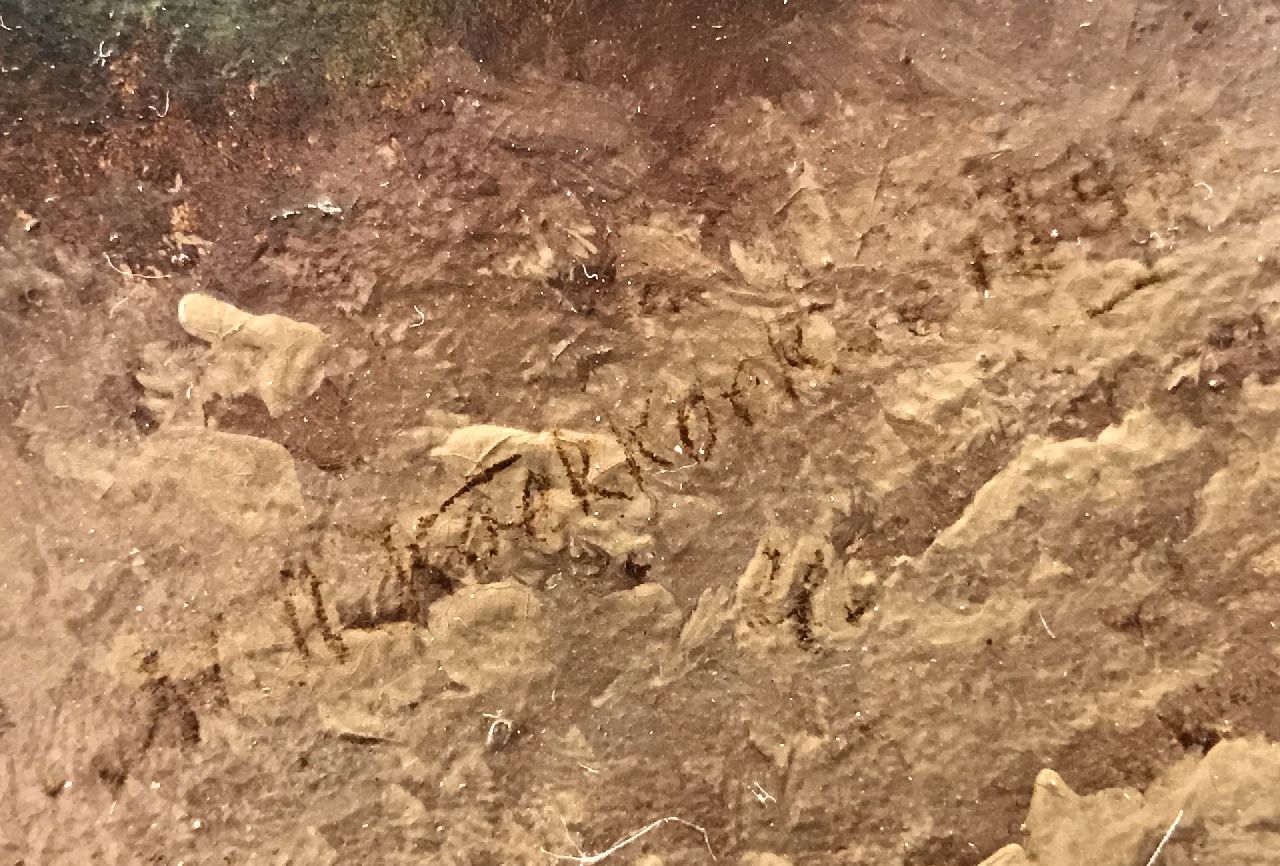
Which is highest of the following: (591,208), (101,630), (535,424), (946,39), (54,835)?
(946,39)

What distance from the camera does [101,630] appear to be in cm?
112

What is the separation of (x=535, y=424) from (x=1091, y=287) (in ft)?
2.41

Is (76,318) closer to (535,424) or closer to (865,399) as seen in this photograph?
(535,424)

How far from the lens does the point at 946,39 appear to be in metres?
1.17

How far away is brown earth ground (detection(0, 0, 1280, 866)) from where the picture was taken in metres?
1.11

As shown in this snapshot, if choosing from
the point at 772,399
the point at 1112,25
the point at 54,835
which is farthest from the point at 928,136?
the point at 54,835

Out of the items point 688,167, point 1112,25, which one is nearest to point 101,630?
point 688,167

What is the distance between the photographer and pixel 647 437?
115 centimetres

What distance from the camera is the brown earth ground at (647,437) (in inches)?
43.8

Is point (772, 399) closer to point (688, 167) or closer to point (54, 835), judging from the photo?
point (688, 167)

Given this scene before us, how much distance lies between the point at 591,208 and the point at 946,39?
516 millimetres

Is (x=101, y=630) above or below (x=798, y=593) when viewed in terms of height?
below

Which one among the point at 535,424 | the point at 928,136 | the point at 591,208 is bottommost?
the point at 535,424

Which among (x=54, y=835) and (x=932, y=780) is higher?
(x=932, y=780)
